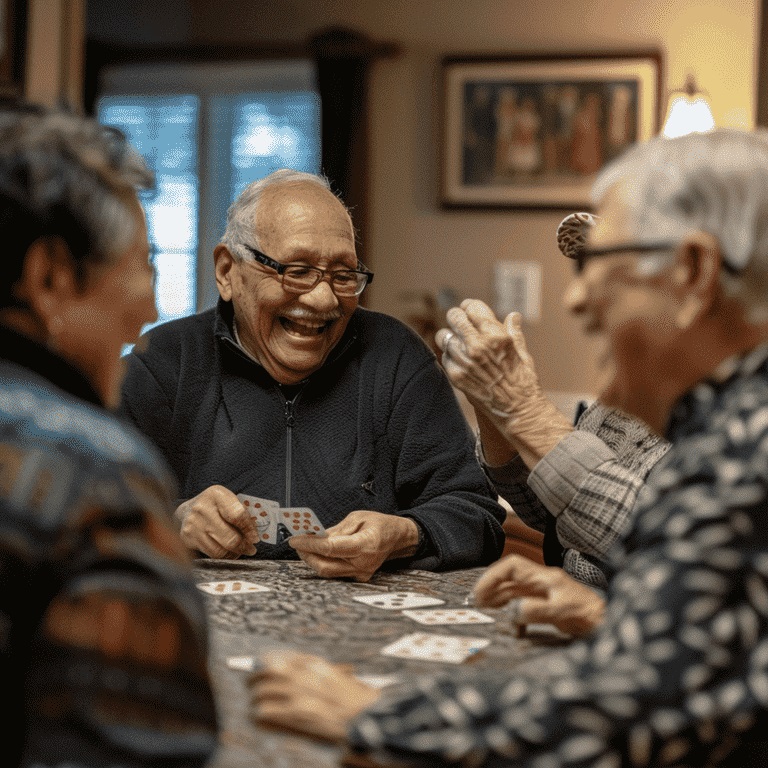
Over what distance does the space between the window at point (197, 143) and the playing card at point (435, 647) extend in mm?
5349

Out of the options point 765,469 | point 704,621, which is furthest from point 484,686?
point 765,469

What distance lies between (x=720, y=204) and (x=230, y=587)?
1.14 meters

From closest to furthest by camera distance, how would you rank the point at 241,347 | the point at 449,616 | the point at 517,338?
the point at 449,616 → the point at 517,338 → the point at 241,347

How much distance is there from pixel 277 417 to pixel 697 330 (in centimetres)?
145

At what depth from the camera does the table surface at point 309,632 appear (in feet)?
3.87

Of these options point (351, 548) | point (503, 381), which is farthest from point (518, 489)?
point (351, 548)

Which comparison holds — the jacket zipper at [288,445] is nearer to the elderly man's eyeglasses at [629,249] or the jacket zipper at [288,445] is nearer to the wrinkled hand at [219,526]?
the wrinkled hand at [219,526]

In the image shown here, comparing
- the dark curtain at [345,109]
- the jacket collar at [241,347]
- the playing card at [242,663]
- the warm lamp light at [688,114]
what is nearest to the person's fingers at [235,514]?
the jacket collar at [241,347]

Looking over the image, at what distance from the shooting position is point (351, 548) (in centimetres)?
202

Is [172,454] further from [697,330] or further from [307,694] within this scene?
[697,330]

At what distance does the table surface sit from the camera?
1180 millimetres

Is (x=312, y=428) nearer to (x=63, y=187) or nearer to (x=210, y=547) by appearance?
(x=210, y=547)

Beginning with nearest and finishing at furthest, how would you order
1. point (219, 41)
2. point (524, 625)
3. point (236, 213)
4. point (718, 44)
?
point (524, 625), point (236, 213), point (718, 44), point (219, 41)

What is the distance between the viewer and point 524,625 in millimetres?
1604
